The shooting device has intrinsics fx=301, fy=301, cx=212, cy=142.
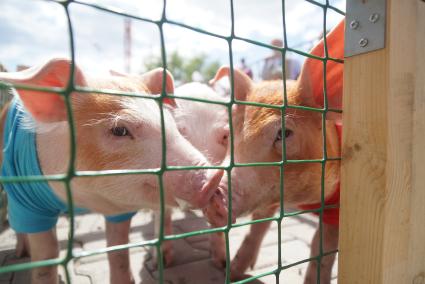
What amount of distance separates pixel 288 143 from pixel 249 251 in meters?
1.21

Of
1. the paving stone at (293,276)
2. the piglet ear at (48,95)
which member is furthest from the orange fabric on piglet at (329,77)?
the paving stone at (293,276)

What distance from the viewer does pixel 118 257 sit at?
6.48 ft

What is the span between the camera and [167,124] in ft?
5.37

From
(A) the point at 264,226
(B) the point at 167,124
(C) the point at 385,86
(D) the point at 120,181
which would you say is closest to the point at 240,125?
(B) the point at 167,124

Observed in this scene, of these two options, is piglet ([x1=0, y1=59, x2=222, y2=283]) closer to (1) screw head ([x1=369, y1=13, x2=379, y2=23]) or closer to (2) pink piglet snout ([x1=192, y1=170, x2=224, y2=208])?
(2) pink piglet snout ([x1=192, y1=170, x2=224, y2=208])

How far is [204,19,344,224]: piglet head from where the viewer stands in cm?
154

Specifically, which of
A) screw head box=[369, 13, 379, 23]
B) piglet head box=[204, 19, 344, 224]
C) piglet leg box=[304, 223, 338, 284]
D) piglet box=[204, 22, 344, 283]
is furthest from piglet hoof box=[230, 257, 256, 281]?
screw head box=[369, 13, 379, 23]

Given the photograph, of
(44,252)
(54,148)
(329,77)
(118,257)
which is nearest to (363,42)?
(329,77)

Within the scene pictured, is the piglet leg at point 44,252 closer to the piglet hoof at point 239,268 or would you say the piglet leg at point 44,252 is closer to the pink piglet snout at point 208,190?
the pink piglet snout at point 208,190

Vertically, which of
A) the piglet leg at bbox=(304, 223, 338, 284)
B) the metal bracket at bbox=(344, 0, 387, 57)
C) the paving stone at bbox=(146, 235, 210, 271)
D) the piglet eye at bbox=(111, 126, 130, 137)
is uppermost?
the metal bracket at bbox=(344, 0, 387, 57)

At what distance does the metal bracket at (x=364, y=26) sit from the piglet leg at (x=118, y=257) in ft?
5.57

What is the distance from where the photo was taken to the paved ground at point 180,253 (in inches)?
92.2

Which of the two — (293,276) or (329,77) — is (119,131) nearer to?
(329,77)

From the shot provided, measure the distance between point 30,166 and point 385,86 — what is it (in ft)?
5.89
